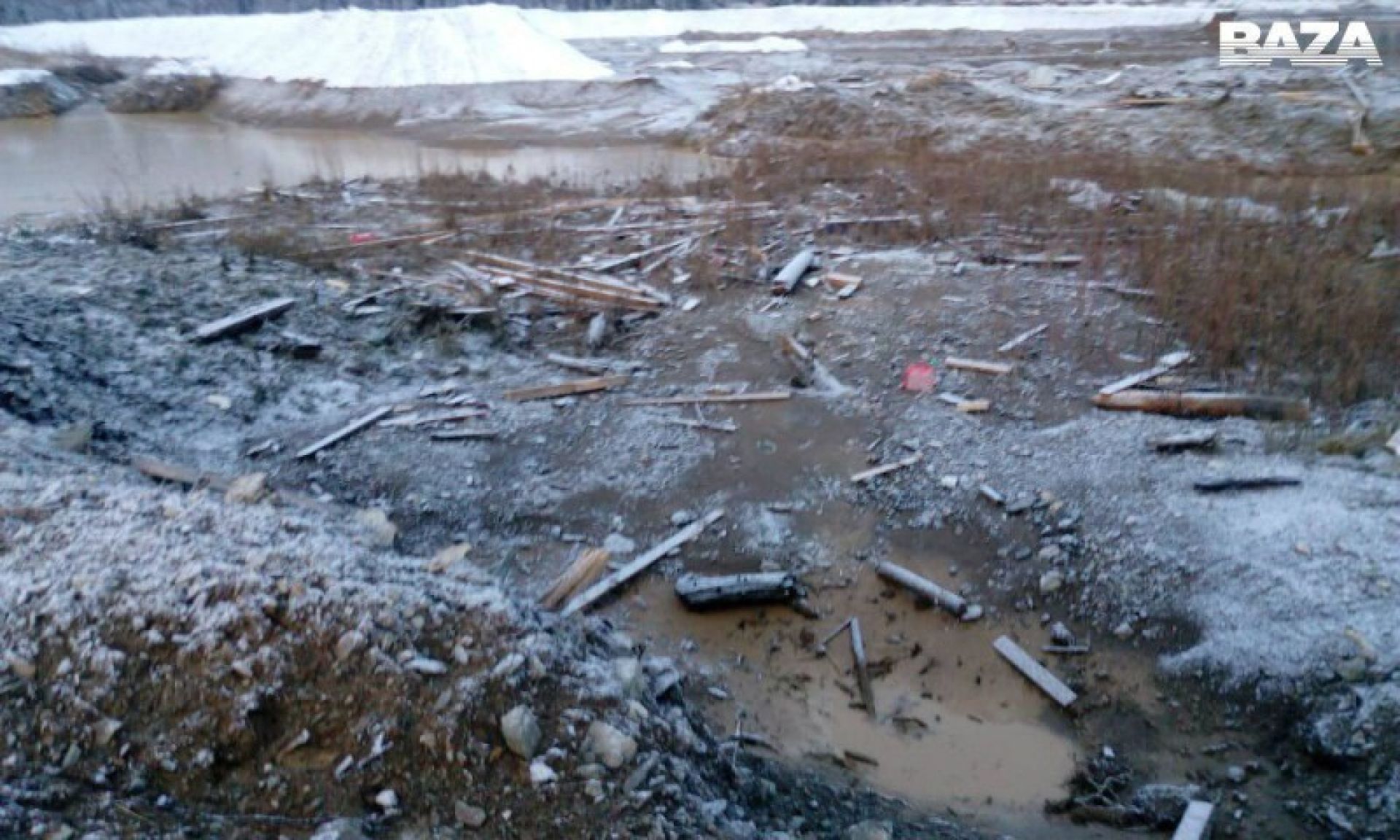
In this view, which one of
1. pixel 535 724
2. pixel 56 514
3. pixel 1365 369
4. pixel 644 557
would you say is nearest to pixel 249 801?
pixel 535 724

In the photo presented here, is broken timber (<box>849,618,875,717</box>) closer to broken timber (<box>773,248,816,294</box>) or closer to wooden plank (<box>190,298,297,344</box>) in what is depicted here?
broken timber (<box>773,248,816,294</box>)

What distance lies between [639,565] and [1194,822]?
349 cm

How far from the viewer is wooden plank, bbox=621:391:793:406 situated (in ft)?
28.0

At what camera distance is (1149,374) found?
27.5ft

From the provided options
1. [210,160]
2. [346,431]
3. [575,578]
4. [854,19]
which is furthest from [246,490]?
[854,19]

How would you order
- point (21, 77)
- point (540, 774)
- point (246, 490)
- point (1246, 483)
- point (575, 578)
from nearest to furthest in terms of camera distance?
point (540, 774) < point (246, 490) < point (575, 578) < point (1246, 483) < point (21, 77)

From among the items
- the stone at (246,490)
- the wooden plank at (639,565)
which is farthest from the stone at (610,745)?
the stone at (246,490)

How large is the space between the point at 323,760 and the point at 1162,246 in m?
10.2

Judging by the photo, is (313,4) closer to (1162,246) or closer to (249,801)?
(1162,246)

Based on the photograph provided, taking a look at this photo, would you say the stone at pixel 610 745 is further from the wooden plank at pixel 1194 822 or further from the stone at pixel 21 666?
the wooden plank at pixel 1194 822

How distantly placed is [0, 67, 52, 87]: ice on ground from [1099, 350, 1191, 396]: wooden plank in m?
32.3

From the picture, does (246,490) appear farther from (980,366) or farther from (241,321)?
(980,366)

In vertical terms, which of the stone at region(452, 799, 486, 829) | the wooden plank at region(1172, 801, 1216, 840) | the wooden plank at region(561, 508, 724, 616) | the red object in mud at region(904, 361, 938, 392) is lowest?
the wooden plank at region(1172, 801, 1216, 840)

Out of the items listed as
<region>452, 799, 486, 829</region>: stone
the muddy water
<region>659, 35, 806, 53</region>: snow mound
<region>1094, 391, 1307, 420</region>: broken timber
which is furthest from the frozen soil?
<region>659, 35, 806, 53</region>: snow mound
